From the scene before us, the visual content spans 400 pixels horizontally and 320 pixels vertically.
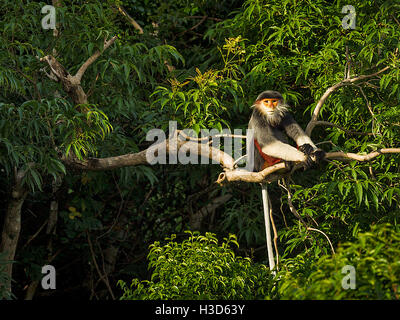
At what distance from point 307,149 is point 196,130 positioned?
0.60 metres

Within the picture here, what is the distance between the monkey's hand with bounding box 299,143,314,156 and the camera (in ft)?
8.82

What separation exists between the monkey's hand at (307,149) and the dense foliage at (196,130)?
7.1 inches

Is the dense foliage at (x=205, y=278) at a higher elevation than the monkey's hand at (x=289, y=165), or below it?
below

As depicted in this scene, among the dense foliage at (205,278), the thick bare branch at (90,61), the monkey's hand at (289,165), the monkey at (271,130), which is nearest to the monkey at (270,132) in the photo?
the monkey at (271,130)

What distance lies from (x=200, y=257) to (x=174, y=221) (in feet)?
8.01

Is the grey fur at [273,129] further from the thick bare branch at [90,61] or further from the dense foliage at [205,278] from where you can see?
the thick bare branch at [90,61]

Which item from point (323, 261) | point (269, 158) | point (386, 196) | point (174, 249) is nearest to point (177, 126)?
point (269, 158)

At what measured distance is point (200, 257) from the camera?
2.59 m

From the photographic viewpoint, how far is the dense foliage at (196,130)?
2629mm

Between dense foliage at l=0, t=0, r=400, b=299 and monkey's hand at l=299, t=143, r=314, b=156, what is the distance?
7.1 inches

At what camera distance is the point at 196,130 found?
3.05 meters

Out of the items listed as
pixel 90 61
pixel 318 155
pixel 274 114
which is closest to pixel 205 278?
pixel 318 155

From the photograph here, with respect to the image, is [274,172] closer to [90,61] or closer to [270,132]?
[270,132]

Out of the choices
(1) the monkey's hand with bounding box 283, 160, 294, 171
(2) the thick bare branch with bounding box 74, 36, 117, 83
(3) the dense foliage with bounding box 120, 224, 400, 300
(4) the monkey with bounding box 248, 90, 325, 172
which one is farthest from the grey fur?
(2) the thick bare branch with bounding box 74, 36, 117, 83
